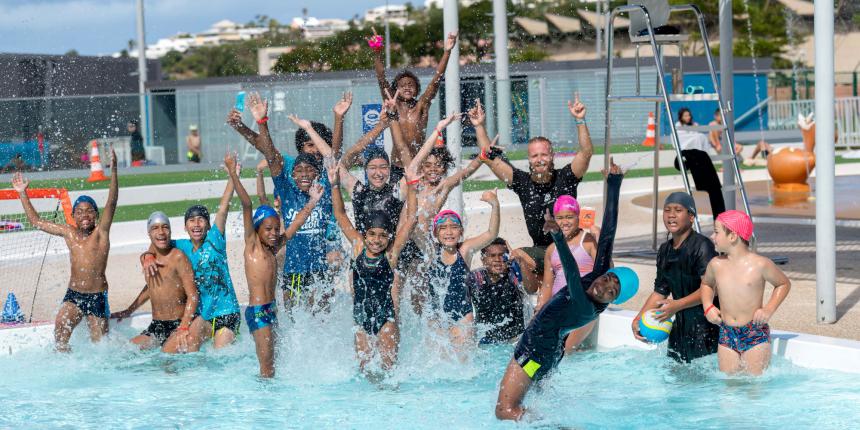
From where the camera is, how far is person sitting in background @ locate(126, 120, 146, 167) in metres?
26.3

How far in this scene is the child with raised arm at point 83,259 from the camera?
8.12 m

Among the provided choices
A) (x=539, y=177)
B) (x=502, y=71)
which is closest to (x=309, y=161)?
(x=539, y=177)

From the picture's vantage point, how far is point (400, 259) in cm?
757

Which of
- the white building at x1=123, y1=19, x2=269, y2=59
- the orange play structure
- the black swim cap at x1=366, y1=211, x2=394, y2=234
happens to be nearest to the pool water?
the black swim cap at x1=366, y1=211, x2=394, y2=234

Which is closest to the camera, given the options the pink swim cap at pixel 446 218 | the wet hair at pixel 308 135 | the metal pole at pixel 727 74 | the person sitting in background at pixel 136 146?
the pink swim cap at pixel 446 218

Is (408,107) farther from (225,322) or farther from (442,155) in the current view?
(225,322)

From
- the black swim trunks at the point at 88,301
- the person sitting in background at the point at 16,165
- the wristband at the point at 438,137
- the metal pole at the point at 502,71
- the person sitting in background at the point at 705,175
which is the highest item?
the metal pole at the point at 502,71

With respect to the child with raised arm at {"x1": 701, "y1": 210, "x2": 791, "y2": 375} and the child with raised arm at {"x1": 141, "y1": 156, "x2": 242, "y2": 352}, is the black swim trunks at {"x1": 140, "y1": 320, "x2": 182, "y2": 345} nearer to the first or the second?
the child with raised arm at {"x1": 141, "y1": 156, "x2": 242, "y2": 352}

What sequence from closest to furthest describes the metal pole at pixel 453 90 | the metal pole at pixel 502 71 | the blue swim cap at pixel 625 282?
the blue swim cap at pixel 625 282, the metal pole at pixel 453 90, the metal pole at pixel 502 71

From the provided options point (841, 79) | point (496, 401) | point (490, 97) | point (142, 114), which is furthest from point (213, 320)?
point (841, 79)

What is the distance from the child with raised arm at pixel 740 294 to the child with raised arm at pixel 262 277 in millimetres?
2916

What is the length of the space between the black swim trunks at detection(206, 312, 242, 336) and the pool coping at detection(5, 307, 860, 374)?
1039 millimetres

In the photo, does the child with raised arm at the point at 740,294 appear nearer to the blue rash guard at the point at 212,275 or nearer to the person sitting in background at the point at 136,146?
the blue rash guard at the point at 212,275

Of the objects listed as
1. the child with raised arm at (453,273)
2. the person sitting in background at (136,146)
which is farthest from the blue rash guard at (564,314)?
the person sitting in background at (136,146)
